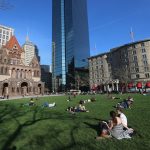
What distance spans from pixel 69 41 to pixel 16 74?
68536 mm

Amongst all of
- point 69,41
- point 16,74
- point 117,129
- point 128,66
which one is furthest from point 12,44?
point 117,129

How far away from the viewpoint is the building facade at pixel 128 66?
8019cm

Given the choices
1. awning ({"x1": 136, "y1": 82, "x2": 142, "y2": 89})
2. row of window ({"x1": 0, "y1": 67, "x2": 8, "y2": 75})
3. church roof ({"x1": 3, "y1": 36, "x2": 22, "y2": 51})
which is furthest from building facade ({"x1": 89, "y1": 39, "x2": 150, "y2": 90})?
row of window ({"x1": 0, "y1": 67, "x2": 8, "y2": 75})

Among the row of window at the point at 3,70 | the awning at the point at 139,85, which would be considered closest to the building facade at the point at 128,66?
the awning at the point at 139,85

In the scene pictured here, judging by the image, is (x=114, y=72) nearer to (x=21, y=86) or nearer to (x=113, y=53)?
(x=113, y=53)

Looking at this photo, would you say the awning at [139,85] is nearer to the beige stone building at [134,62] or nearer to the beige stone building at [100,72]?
the beige stone building at [134,62]

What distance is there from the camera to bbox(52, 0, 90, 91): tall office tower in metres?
133

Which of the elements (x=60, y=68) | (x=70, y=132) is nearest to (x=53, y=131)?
(x=70, y=132)

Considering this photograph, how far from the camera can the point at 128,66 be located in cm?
8588

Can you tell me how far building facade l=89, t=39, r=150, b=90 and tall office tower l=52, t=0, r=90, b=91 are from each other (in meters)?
32.3

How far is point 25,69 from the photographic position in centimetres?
8481

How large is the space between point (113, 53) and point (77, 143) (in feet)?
300

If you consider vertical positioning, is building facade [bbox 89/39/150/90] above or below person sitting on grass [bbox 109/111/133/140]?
above

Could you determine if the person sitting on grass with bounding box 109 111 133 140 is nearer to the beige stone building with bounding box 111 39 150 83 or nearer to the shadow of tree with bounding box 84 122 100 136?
the shadow of tree with bounding box 84 122 100 136
